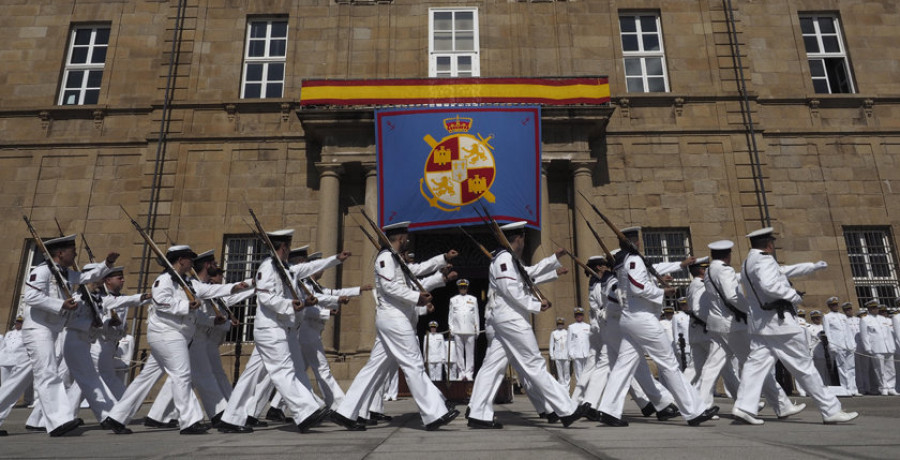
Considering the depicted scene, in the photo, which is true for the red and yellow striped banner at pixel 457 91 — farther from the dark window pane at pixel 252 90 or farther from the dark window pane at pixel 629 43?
the dark window pane at pixel 629 43

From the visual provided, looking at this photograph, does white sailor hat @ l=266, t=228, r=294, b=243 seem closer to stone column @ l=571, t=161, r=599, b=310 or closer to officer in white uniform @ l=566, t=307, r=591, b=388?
officer in white uniform @ l=566, t=307, r=591, b=388

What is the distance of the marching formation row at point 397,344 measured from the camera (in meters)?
6.50

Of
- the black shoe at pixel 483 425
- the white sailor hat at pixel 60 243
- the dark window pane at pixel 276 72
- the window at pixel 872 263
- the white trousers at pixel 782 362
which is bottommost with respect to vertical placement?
the black shoe at pixel 483 425

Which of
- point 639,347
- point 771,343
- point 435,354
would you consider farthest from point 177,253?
point 435,354

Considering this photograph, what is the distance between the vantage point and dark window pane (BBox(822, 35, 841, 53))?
1742 cm

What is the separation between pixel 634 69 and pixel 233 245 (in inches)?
486

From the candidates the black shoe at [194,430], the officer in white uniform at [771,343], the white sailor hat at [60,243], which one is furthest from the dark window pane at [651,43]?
the black shoe at [194,430]

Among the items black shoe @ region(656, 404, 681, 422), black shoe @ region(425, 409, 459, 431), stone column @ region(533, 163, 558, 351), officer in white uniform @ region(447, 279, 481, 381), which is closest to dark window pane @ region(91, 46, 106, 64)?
officer in white uniform @ region(447, 279, 481, 381)

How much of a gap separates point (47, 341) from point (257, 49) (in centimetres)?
1242

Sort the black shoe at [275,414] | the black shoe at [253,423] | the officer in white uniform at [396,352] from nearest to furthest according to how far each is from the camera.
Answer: the officer in white uniform at [396,352] < the black shoe at [253,423] < the black shoe at [275,414]

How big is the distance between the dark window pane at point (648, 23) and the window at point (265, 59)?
10.7 metres

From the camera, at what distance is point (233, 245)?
15.6m

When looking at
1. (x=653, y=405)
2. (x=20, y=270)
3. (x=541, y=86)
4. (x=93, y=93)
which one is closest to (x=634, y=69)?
(x=541, y=86)

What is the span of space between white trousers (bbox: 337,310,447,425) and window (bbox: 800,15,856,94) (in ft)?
53.4
